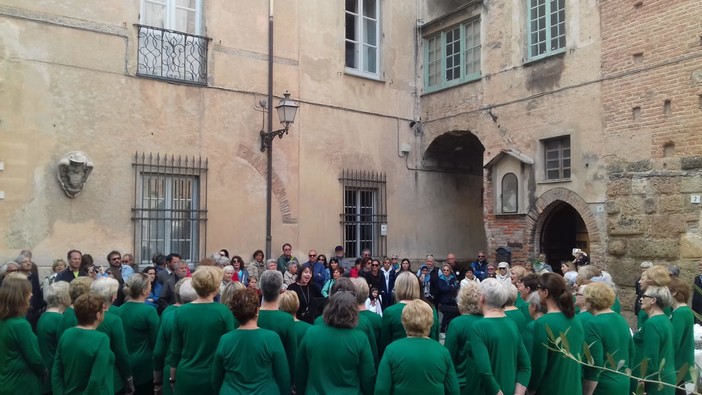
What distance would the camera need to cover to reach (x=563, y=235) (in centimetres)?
1353

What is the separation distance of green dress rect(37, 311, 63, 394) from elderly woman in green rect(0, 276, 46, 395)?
0.32m

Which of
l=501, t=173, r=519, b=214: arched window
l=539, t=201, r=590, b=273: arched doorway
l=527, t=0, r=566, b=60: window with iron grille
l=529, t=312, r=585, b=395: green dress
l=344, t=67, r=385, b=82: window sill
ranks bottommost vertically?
l=529, t=312, r=585, b=395: green dress

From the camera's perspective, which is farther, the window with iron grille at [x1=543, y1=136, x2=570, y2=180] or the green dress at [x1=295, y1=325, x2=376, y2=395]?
the window with iron grille at [x1=543, y1=136, x2=570, y2=180]

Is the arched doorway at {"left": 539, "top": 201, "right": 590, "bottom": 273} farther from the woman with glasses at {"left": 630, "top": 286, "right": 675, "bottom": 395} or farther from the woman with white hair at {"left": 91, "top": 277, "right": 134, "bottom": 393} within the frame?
the woman with white hair at {"left": 91, "top": 277, "right": 134, "bottom": 393}

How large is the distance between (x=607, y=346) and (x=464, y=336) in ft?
3.93

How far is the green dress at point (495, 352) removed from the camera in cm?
421

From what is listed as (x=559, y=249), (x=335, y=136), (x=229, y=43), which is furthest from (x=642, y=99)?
(x=229, y=43)

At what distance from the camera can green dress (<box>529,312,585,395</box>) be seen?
458 centimetres

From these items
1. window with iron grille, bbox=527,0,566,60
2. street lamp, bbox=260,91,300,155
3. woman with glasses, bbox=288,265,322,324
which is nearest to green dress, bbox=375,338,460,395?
woman with glasses, bbox=288,265,322,324

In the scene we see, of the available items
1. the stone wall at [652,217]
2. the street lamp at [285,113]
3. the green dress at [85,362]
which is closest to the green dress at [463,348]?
the green dress at [85,362]

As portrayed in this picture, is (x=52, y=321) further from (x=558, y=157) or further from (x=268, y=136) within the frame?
(x=558, y=157)

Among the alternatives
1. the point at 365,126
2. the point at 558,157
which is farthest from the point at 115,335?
the point at 365,126

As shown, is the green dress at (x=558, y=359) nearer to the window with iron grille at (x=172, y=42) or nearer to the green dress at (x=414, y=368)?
the green dress at (x=414, y=368)

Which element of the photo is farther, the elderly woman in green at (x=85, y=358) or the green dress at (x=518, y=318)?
the green dress at (x=518, y=318)
